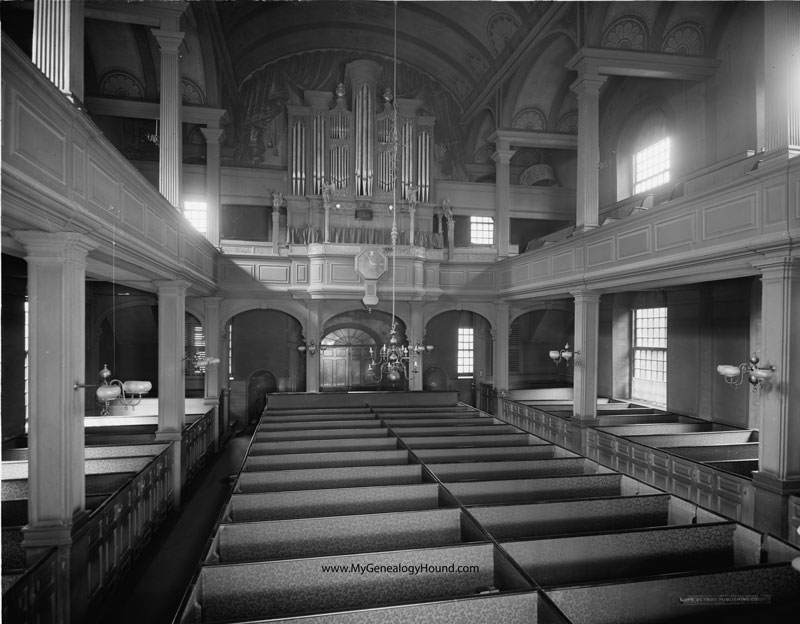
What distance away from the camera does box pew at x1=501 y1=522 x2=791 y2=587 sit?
431 centimetres

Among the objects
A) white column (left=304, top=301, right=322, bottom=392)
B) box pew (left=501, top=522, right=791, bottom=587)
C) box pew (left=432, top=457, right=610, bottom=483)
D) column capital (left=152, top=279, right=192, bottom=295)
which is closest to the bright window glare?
white column (left=304, top=301, right=322, bottom=392)

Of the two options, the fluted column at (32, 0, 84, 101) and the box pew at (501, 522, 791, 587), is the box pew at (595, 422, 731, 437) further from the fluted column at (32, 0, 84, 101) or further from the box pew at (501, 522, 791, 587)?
the fluted column at (32, 0, 84, 101)

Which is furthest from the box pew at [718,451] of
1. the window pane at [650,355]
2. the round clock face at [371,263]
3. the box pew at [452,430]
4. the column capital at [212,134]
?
the column capital at [212,134]

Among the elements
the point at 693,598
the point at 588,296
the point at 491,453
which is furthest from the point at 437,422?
the point at 693,598

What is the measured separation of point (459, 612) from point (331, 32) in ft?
52.1

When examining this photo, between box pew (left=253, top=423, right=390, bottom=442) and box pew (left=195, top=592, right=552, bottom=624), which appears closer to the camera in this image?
box pew (left=195, top=592, right=552, bottom=624)

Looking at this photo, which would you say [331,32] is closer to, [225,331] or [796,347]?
[225,331]

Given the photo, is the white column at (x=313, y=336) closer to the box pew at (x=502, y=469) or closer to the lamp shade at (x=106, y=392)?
the box pew at (x=502, y=469)

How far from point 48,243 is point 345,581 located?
13.0 feet

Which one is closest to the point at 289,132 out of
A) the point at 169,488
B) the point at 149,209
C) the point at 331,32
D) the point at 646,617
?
the point at 331,32

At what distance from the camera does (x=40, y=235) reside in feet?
14.0

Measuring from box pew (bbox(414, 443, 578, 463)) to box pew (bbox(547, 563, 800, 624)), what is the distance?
322cm

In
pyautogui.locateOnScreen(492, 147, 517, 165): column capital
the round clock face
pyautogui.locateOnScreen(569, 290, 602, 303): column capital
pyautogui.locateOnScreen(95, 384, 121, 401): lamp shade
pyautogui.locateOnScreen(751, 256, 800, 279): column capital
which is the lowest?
pyautogui.locateOnScreen(95, 384, 121, 401): lamp shade

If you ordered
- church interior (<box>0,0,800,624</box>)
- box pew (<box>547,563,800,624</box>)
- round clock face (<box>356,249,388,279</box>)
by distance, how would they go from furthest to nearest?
round clock face (<box>356,249,388,279</box>), church interior (<box>0,0,800,624</box>), box pew (<box>547,563,800,624</box>)
